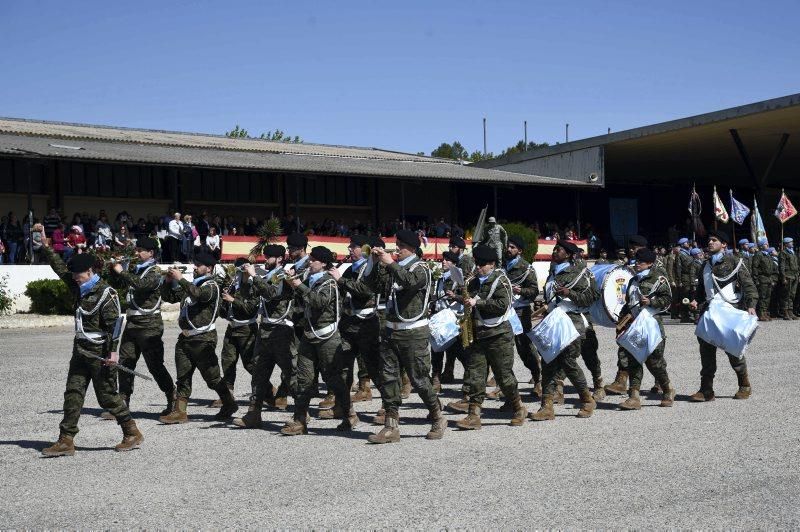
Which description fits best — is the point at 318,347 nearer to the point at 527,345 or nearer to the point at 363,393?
the point at 363,393

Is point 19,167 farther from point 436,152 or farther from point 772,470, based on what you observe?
point 436,152

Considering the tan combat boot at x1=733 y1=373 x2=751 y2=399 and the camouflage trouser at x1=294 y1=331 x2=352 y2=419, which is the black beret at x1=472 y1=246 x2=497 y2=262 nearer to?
the camouflage trouser at x1=294 y1=331 x2=352 y2=419

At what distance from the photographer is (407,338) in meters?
8.72

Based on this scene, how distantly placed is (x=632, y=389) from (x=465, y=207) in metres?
28.0

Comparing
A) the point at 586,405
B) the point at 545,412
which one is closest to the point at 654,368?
the point at 586,405

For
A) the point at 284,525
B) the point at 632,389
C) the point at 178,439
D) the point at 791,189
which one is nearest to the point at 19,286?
the point at 178,439

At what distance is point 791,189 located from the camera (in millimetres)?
53531

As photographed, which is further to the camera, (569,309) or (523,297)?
(523,297)

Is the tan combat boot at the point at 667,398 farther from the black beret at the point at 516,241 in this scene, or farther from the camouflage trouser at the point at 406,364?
the camouflage trouser at the point at 406,364

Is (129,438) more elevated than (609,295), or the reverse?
(609,295)

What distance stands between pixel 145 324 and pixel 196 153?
22128 mm

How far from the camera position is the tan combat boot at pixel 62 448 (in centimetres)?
802

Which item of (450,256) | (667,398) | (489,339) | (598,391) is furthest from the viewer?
(450,256)

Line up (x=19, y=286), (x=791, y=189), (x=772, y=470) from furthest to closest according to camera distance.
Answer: (x=791, y=189) < (x=19, y=286) < (x=772, y=470)
